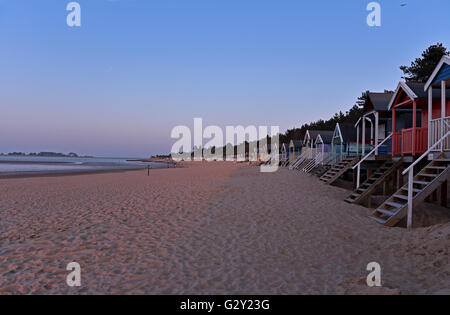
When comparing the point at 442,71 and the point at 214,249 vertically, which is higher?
the point at 442,71

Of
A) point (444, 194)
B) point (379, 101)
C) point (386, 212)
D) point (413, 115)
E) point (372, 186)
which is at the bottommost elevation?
point (386, 212)

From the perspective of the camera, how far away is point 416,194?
25.7ft

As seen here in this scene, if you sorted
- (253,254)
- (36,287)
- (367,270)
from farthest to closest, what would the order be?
(253,254) → (367,270) → (36,287)

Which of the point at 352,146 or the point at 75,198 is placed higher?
the point at 352,146

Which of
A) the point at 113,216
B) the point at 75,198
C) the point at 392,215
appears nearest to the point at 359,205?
the point at 392,215

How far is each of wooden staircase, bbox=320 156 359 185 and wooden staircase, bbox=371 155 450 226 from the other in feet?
16.7

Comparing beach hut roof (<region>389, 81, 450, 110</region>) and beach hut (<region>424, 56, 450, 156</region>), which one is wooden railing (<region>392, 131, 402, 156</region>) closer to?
beach hut roof (<region>389, 81, 450, 110</region>)

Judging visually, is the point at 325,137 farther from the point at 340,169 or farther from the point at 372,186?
the point at 372,186

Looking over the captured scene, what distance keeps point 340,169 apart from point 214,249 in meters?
11.5

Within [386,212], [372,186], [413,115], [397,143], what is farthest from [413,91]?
[386,212]
